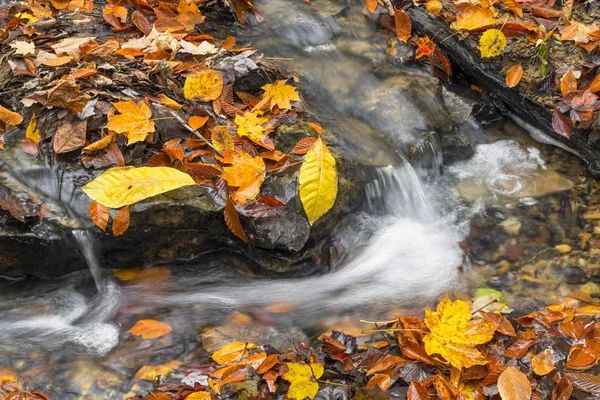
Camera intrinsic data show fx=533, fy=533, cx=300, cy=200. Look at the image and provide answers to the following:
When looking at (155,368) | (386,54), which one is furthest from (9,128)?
(386,54)

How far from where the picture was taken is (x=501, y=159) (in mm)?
4562

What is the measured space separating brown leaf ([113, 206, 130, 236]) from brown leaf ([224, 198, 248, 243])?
23.1 inches

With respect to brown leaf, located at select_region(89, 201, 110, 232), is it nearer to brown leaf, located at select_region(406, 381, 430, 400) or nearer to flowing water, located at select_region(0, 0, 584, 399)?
flowing water, located at select_region(0, 0, 584, 399)

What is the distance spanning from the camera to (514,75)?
439 cm

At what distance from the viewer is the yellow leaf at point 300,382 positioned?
2.61 metres

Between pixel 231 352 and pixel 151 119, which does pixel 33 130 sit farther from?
pixel 231 352

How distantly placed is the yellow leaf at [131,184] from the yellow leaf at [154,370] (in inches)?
36.4

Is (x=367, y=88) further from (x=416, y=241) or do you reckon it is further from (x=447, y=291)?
(x=447, y=291)

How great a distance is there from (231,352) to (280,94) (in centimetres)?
187

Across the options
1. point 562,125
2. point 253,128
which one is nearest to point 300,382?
point 253,128

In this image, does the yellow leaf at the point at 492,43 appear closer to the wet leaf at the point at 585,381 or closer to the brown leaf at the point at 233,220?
the brown leaf at the point at 233,220

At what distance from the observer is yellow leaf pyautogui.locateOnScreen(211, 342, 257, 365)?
9.42 feet

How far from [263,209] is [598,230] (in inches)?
101

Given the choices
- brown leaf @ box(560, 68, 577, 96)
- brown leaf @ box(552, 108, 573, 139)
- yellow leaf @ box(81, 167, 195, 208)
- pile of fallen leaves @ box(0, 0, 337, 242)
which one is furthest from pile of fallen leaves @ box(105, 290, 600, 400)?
brown leaf @ box(560, 68, 577, 96)
